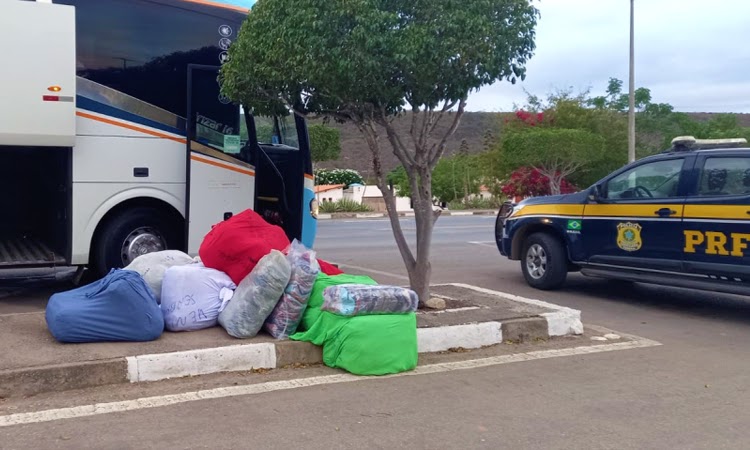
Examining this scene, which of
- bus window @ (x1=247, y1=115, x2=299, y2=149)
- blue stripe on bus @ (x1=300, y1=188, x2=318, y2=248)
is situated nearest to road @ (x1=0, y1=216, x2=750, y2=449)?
blue stripe on bus @ (x1=300, y1=188, x2=318, y2=248)

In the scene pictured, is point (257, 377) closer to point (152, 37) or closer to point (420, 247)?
→ point (420, 247)

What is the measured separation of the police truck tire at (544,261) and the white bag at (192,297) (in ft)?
16.4

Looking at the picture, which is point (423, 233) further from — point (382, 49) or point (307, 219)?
point (307, 219)

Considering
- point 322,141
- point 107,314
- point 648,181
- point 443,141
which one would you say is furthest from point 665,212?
point 322,141

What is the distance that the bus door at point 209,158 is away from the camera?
942 cm

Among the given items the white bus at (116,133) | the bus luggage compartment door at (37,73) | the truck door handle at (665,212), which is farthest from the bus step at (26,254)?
the truck door handle at (665,212)

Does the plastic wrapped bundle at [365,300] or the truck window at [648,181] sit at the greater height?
the truck window at [648,181]

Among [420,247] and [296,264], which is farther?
[420,247]

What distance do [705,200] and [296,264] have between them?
4815 mm

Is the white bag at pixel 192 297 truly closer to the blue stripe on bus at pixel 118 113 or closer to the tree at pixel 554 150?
the blue stripe on bus at pixel 118 113

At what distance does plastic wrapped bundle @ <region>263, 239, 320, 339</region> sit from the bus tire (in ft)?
11.4

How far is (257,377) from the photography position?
5848mm

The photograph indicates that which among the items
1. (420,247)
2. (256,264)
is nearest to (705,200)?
(420,247)

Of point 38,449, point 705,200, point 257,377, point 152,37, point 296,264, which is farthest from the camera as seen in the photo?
point 152,37
